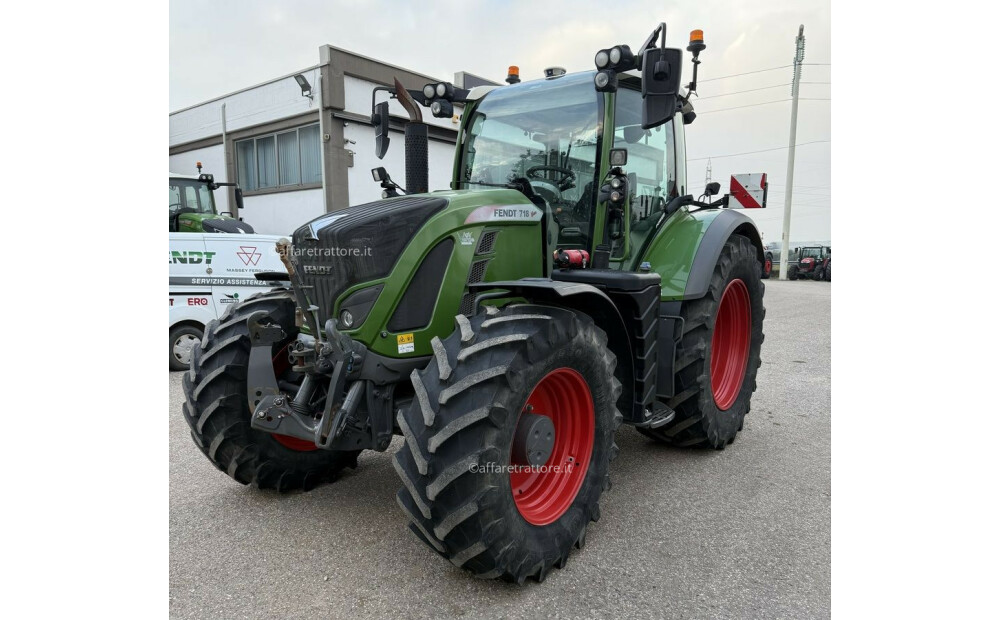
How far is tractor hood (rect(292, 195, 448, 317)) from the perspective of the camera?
107 inches

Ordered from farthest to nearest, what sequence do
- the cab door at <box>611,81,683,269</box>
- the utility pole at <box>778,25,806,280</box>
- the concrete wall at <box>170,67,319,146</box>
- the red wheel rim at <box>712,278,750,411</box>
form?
the utility pole at <box>778,25,806,280</box> → the concrete wall at <box>170,67,319,146</box> → the red wheel rim at <box>712,278,750,411</box> → the cab door at <box>611,81,683,269</box>

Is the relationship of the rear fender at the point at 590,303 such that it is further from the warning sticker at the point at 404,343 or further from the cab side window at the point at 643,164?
the cab side window at the point at 643,164

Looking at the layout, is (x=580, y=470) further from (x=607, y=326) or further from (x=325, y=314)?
(x=325, y=314)

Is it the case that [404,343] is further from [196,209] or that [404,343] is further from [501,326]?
[196,209]

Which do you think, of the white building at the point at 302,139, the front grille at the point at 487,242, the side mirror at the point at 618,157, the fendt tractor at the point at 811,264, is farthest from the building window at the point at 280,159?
the fendt tractor at the point at 811,264

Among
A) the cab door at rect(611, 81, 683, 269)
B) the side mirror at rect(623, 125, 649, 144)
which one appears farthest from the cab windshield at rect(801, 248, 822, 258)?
the side mirror at rect(623, 125, 649, 144)

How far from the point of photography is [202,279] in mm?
6805

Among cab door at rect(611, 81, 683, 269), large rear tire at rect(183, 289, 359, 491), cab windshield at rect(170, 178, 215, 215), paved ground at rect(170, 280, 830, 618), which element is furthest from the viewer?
cab windshield at rect(170, 178, 215, 215)

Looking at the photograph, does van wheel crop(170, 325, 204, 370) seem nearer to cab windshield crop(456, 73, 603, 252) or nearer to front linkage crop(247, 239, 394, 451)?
front linkage crop(247, 239, 394, 451)

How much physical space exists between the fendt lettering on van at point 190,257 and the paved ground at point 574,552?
10.8 feet

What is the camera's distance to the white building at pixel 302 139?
43.5ft

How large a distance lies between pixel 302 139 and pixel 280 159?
101 centimetres

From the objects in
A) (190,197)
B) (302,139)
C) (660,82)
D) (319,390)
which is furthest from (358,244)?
(302,139)

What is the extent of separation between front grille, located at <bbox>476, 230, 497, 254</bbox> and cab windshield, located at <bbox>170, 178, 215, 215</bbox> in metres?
9.12
